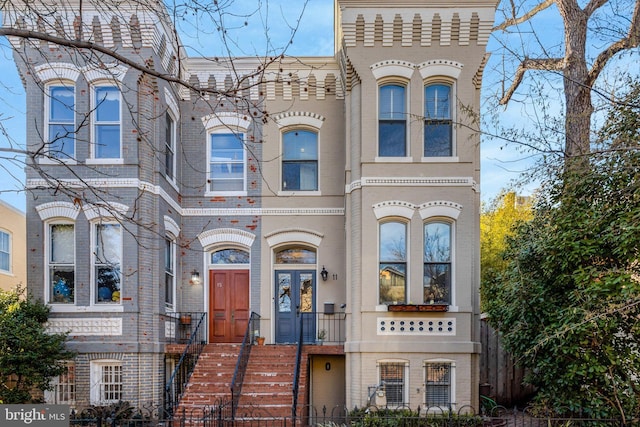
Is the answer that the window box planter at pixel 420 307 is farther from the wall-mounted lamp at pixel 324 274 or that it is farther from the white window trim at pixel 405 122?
the white window trim at pixel 405 122

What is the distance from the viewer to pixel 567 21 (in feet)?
33.8

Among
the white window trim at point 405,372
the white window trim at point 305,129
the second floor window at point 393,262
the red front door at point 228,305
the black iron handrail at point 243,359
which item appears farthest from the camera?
the white window trim at point 305,129

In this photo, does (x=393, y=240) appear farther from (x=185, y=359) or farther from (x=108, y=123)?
(x=108, y=123)

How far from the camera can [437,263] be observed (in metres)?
10.6

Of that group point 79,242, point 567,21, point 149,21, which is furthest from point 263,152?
point 567,21

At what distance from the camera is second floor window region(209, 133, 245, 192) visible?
41.3 feet

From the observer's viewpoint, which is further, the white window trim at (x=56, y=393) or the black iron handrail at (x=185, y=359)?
the white window trim at (x=56, y=393)

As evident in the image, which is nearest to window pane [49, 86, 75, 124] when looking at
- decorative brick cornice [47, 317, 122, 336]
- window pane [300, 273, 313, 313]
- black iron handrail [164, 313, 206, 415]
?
decorative brick cornice [47, 317, 122, 336]

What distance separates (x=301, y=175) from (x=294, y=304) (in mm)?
3379

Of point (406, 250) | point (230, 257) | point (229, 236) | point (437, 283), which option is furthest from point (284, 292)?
point (437, 283)

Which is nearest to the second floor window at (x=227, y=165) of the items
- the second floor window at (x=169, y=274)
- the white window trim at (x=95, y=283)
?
the second floor window at (x=169, y=274)

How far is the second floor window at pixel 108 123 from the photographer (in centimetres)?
1048

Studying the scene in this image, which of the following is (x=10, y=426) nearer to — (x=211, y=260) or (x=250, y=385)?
(x=250, y=385)

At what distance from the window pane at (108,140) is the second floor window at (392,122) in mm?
5843
